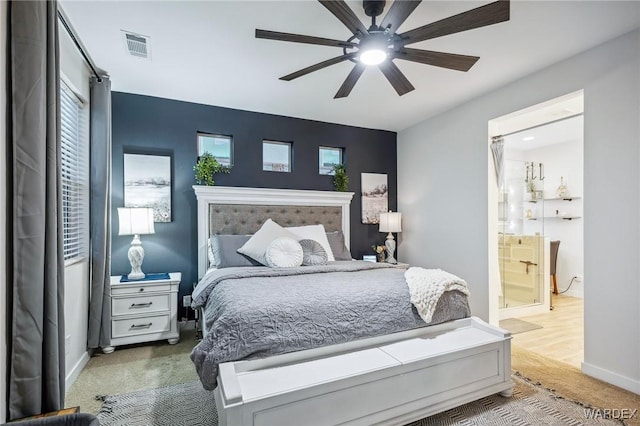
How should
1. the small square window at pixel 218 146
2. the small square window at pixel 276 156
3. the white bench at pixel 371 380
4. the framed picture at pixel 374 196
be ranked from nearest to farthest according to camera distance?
1. the white bench at pixel 371 380
2. the small square window at pixel 218 146
3. the small square window at pixel 276 156
4. the framed picture at pixel 374 196

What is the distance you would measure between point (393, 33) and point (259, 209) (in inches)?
104

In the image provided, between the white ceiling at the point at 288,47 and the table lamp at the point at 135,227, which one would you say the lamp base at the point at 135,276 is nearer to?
the table lamp at the point at 135,227

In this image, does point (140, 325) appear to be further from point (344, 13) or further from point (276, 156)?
point (344, 13)

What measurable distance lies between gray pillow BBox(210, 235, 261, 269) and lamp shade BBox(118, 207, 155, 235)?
26.3 inches

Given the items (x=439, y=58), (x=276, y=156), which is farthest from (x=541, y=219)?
(x=439, y=58)

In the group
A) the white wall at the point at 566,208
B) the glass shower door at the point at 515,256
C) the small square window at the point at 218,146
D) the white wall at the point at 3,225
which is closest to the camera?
the white wall at the point at 3,225

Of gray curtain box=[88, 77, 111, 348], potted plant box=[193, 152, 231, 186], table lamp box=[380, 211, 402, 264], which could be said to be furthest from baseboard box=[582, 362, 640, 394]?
gray curtain box=[88, 77, 111, 348]

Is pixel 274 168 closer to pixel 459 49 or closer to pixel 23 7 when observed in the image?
pixel 459 49

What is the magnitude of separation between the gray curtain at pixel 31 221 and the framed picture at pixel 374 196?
12.4ft

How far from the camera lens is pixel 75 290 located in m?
2.58

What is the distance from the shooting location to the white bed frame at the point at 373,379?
156cm

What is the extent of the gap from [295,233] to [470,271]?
211 cm

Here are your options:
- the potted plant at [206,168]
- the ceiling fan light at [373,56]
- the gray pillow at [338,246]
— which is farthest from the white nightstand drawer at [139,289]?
the ceiling fan light at [373,56]

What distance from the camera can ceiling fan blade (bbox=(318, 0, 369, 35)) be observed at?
1602 millimetres
